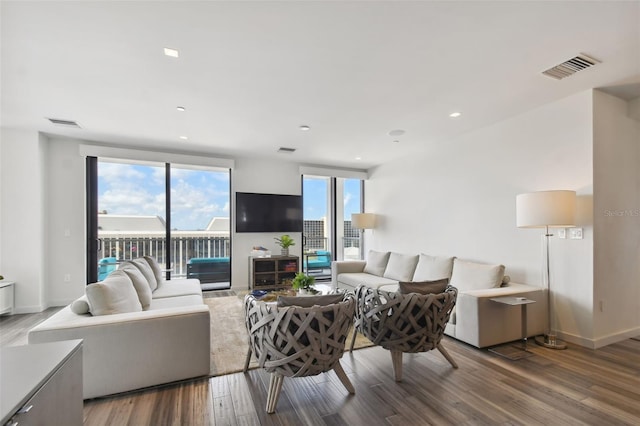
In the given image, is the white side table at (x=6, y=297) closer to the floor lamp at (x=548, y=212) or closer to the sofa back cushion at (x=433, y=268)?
the sofa back cushion at (x=433, y=268)

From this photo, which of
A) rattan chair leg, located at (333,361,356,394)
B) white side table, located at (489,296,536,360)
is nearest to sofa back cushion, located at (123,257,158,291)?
rattan chair leg, located at (333,361,356,394)

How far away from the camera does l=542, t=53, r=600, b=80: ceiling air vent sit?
242 cm

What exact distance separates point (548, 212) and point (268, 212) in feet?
14.9

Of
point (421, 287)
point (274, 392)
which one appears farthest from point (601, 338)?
point (274, 392)

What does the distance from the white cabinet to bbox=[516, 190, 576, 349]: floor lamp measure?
367cm

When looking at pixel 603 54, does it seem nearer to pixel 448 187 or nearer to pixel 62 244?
pixel 448 187

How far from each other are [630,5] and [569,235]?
7.07ft

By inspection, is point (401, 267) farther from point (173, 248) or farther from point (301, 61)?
point (173, 248)

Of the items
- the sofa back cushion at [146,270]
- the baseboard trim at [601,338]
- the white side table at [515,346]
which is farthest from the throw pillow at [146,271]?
the baseboard trim at [601,338]

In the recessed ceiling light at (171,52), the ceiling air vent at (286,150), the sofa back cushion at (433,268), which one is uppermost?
the recessed ceiling light at (171,52)

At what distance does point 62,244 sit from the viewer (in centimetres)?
464

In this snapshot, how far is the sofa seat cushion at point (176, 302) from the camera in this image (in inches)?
121

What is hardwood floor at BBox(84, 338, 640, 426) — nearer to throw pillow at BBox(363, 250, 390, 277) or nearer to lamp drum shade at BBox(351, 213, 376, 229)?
throw pillow at BBox(363, 250, 390, 277)

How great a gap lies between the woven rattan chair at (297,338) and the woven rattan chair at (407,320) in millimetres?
445
